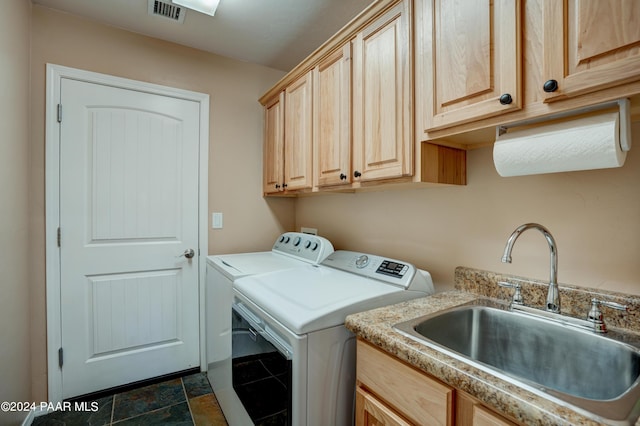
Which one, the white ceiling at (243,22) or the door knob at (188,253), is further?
the door knob at (188,253)

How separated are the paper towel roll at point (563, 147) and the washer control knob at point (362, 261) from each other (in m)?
0.81

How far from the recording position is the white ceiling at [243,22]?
1771mm

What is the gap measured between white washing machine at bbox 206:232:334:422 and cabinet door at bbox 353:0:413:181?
2.50 ft

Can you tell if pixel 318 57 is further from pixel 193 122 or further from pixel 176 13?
pixel 193 122

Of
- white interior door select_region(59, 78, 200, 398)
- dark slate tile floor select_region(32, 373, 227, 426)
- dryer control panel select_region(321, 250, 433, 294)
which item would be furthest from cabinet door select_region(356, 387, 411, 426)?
white interior door select_region(59, 78, 200, 398)

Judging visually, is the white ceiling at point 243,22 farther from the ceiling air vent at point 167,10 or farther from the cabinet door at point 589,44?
the cabinet door at point 589,44

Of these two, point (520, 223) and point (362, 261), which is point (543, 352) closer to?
point (520, 223)

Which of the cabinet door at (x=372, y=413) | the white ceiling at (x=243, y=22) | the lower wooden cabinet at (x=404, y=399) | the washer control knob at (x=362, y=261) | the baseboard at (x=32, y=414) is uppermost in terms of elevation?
the white ceiling at (x=243, y=22)

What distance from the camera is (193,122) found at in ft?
7.46

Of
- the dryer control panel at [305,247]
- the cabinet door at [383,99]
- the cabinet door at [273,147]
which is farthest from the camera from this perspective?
the cabinet door at [273,147]

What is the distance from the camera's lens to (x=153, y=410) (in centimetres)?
186

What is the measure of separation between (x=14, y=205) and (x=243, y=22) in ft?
5.34

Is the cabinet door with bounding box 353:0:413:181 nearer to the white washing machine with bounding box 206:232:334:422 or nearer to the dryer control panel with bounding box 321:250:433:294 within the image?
the dryer control panel with bounding box 321:250:433:294

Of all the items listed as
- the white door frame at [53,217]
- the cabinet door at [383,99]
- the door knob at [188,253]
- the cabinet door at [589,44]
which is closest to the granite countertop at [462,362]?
the cabinet door at [383,99]
